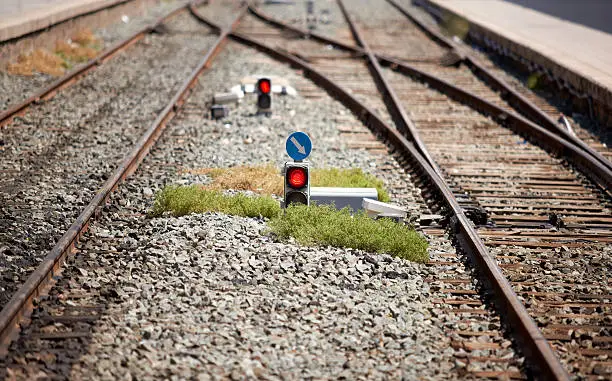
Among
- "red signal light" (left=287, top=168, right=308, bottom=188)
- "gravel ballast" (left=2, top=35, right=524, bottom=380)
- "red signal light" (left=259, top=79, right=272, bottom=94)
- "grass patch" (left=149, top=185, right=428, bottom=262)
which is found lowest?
"gravel ballast" (left=2, top=35, right=524, bottom=380)

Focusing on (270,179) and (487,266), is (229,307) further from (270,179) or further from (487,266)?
(270,179)

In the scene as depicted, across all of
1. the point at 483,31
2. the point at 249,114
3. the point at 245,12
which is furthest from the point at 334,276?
the point at 245,12

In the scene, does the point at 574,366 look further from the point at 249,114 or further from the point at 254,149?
the point at 249,114

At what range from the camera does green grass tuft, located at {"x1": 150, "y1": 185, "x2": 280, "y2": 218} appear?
7867mm

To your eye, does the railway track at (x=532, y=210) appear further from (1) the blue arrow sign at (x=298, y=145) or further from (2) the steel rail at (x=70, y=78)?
(2) the steel rail at (x=70, y=78)

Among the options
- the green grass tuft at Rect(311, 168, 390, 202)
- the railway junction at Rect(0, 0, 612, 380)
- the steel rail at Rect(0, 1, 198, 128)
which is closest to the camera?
the railway junction at Rect(0, 0, 612, 380)

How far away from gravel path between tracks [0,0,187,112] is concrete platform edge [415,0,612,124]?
8.78 meters

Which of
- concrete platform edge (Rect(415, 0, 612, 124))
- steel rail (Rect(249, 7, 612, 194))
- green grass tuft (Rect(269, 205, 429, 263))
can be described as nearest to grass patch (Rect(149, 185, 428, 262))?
green grass tuft (Rect(269, 205, 429, 263))

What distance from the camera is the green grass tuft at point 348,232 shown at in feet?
23.3

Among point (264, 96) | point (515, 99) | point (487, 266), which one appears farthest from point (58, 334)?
point (515, 99)

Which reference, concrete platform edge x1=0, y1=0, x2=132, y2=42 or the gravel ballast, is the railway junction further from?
concrete platform edge x1=0, y1=0, x2=132, y2=42

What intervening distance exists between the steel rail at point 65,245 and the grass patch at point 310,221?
0.59 m

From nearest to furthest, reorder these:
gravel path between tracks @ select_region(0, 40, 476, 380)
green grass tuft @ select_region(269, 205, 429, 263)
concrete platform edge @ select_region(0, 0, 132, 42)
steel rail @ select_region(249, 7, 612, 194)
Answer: gravel path between tracks @ select_region(0, 40, 476, 380) → green grass tuft @ select_region(269, 205, 429, 263) → steel rail @ select_region(249, 7, 612, 194) → concrete platform edge @ select_region(0, 0, 132, 42)

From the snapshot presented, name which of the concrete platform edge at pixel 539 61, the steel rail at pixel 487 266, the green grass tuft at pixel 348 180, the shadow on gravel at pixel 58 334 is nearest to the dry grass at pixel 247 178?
the green grass tuft at pixel 348 180
